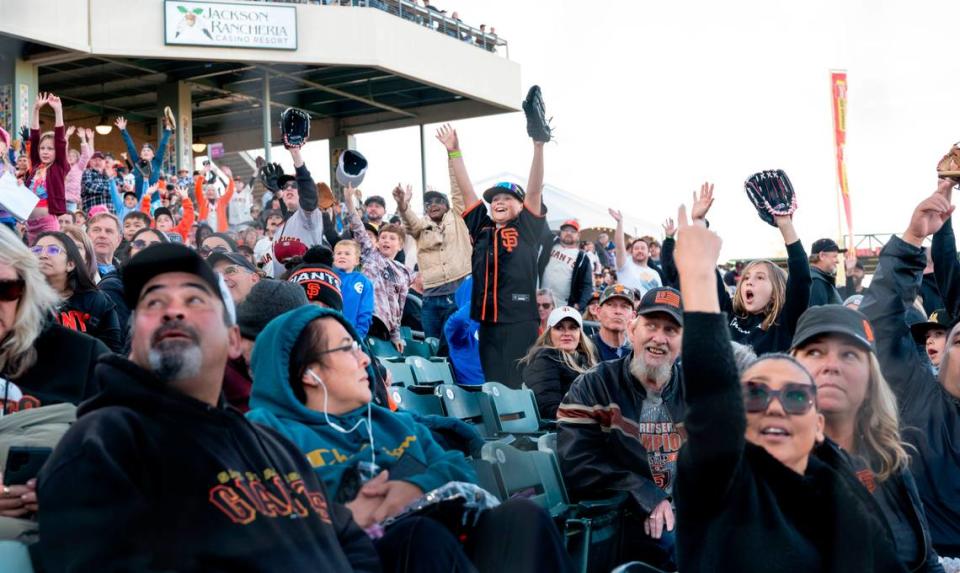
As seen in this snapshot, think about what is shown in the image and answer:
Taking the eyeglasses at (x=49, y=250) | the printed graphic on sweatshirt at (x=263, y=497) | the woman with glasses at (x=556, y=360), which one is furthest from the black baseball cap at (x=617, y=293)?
the printed graphic on sweatshirt at (x=263, y=497)

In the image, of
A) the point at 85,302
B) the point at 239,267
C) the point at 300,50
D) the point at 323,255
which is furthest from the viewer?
the point at 300,50

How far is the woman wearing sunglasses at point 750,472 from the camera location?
2406mm

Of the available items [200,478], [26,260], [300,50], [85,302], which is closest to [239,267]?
[85,302]

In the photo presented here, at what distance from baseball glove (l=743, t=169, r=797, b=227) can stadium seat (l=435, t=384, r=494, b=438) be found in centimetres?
171

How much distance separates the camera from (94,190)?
Result: 37.5ft

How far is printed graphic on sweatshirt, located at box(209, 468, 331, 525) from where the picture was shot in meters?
2.43

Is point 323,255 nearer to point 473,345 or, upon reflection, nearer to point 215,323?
point 473,345

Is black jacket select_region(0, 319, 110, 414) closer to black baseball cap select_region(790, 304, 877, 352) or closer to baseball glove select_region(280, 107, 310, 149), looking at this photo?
black baseball cap select_region(790, 304, 877, 352)

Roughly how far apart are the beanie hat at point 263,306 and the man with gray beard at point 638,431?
135 cm

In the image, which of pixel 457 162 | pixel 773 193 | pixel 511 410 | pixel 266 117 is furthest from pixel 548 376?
pixel 266 117

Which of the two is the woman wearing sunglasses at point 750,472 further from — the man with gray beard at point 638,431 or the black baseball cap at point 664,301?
the black baseball cap at point 664,301

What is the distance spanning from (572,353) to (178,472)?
15.3 ft

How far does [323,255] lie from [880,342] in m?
2.94

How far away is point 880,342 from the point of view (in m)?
4.31
